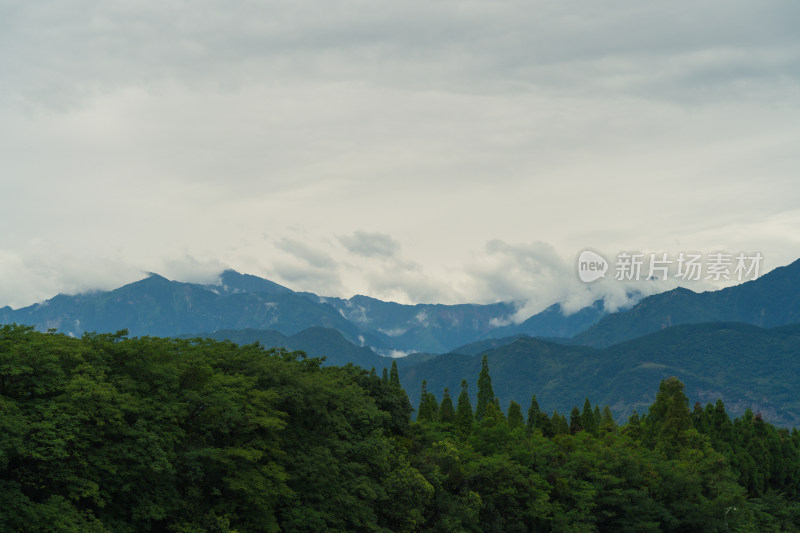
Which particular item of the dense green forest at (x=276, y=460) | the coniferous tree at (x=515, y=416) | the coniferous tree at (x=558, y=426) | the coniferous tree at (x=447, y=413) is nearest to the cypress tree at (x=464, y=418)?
the coniferous tree at (x=447, y=413)

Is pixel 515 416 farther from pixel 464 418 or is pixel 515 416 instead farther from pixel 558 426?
pixel 464 418

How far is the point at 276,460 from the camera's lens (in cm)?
4525

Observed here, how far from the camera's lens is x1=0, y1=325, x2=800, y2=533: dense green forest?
33.3m

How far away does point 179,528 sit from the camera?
36.8 m

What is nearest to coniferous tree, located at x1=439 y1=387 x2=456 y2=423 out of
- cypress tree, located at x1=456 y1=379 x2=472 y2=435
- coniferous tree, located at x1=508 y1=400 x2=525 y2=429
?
cypress tree, located at x1=456 y1=379 x2=472 y2=435

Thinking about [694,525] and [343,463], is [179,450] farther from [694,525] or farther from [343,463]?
[694,525]

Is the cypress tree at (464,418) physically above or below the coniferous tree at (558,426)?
above

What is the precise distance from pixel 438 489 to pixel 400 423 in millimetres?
9956

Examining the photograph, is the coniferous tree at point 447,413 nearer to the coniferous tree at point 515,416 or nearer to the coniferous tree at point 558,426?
the coniferous tree at point 515,416

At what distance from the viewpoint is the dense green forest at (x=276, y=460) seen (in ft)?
109

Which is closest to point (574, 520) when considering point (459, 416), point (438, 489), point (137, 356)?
point (438, 489)

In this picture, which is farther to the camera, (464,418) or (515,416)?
(515,416)

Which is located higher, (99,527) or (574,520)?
(99,527)

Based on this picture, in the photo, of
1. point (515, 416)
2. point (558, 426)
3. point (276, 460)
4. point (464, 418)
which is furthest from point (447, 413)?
point (276, 460)
